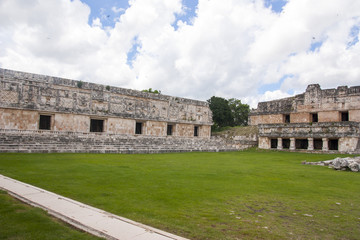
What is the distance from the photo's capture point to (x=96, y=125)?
23.3 meters

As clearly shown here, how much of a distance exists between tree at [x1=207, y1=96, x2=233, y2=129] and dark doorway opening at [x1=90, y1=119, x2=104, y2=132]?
2450 cm

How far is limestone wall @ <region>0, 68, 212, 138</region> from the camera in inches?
732

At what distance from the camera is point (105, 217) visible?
12.9 feet

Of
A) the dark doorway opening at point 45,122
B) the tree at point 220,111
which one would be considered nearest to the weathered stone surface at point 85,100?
the dark doorway opening at point 45,122

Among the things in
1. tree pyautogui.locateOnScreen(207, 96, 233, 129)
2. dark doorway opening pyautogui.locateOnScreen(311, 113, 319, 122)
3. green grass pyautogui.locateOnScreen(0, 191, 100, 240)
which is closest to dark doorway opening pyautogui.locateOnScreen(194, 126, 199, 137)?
tree pyautogui.locateOnScreen(207, 96, 233, 129)

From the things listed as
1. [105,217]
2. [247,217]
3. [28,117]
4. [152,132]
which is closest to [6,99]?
[28,117]

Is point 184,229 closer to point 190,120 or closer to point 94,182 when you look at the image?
point 94,182

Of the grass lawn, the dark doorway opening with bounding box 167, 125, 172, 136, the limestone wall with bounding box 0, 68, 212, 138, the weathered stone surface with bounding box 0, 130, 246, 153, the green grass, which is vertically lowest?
the grass lawn

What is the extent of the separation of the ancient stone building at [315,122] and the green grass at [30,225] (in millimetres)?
23294

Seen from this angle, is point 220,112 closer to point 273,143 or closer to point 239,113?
point 239,113

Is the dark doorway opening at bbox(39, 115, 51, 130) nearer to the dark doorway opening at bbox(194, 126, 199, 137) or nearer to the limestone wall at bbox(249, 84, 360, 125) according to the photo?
the dark doorway opening at bbox(194, 126, 199, 137)

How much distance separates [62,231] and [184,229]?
5.62 ft

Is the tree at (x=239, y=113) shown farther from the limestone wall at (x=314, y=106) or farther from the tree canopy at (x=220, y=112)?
the limestone wall at (x=314, y=106)

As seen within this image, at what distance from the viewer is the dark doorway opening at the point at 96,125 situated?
2317 cm
